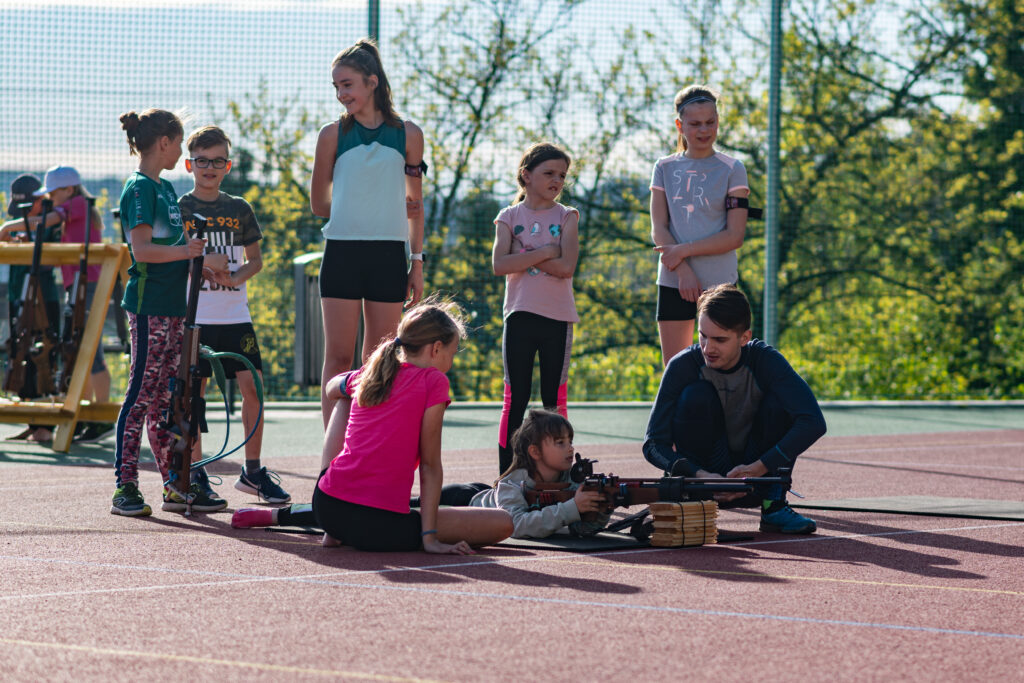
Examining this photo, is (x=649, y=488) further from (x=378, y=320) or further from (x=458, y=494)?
(x=378, y=320)

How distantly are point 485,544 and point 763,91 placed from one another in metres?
A: 12.5

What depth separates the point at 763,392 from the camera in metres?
5.14

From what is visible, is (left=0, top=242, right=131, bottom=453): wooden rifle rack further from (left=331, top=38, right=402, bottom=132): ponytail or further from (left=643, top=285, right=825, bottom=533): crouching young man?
(left=643, top=285, right=825, bottom=533): crouching young man

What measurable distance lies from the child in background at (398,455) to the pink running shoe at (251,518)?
1.69 ft

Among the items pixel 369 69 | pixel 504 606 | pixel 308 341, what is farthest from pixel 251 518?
pixel 308 341

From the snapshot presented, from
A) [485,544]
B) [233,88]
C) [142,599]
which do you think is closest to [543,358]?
[485,544]

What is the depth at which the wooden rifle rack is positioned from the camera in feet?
26.0

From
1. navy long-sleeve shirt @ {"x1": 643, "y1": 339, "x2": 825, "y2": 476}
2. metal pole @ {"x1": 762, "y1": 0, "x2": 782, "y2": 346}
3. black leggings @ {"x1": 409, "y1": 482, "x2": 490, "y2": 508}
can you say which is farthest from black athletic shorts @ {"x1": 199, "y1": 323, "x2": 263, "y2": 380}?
metal pole @ {"x1": 762, "y1": 0, "x2": 782, "y2": 346}

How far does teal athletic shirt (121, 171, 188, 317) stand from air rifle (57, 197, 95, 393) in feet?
8.89

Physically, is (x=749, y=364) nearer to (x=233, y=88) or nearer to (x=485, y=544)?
(x=485, y=544)

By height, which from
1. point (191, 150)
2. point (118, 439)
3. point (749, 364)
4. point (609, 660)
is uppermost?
point (191, 150)

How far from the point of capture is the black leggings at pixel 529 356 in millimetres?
5711

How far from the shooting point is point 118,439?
5426 mm

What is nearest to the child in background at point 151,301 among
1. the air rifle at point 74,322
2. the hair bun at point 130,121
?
the hair bun at point 130,121
